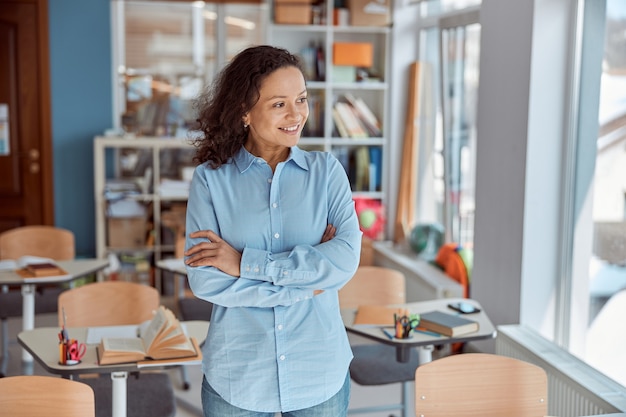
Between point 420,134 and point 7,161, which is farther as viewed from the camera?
point 7,161

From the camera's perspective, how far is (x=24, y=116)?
6586 millimetres

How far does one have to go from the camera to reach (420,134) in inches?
243

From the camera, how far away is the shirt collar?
2.01 metres

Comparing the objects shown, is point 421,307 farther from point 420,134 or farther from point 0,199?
point 0,199

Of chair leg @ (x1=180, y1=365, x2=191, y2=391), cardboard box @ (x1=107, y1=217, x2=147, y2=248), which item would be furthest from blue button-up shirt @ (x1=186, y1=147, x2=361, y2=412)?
cardboard box @ (x1=107, y1=217, x2=147, y2=248)

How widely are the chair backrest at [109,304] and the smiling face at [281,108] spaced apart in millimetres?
1761

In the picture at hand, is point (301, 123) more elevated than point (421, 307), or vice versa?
point (301, 123)

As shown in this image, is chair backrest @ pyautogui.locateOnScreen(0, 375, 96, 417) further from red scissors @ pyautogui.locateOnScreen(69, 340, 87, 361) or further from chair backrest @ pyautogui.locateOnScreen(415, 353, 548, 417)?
chair backrest @ pyautogui.locateOnScreen(415, 353, 548, 417)

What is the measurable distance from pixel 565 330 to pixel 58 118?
4.49 metres

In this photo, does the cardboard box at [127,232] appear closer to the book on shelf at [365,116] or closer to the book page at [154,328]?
the book on shelf at [365,116]

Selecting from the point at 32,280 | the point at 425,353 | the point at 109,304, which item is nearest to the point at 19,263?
the point at 32,280

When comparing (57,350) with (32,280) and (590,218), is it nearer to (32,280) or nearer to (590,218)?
(32,280)

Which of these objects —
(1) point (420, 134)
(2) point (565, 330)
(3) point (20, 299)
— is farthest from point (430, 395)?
(1) point (420, 134)

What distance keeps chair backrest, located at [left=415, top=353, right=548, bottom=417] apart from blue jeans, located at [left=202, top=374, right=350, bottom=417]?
21.2 inches
